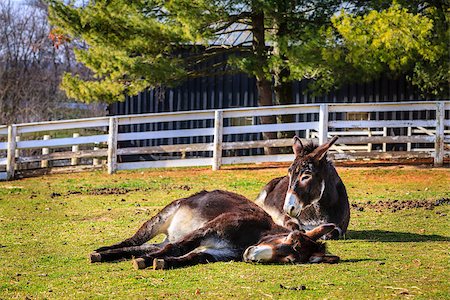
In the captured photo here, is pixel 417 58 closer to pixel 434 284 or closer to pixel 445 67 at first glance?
pixel 445 67

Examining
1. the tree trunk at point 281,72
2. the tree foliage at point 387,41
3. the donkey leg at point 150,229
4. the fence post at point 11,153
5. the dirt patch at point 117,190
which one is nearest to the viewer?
the donkey leg at point 150,229

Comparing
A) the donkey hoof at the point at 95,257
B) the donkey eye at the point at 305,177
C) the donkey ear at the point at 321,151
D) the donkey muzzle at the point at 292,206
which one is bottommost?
the donkey hoof at the point at 95,257

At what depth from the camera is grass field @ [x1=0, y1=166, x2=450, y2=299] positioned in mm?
6309

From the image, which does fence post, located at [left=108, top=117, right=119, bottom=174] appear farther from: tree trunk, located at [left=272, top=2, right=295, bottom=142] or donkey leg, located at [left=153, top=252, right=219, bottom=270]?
donkey leg, located at [left=153, top=252, right=219, bottom=270]

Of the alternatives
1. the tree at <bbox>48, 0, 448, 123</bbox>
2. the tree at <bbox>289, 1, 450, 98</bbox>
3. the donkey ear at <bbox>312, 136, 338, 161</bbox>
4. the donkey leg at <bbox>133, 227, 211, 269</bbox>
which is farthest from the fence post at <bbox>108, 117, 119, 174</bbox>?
the donkey leg at <bbox>133, 227, 211, 269</bbox>

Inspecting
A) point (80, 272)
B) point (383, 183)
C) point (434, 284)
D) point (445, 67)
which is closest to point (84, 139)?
point (383, 183)

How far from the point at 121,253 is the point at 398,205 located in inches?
257

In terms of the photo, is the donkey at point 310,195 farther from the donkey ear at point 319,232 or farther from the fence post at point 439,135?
the fence post at point 439,135

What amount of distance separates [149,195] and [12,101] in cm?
2057

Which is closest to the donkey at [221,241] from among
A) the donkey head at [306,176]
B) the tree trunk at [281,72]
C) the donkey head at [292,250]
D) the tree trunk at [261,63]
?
the donkey head at [292,250]

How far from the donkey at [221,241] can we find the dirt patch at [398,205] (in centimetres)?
514

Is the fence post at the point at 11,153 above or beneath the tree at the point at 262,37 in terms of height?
beneath

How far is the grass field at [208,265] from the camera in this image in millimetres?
6309

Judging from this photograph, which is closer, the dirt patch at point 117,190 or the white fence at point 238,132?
the dirt patch at point 117,190
